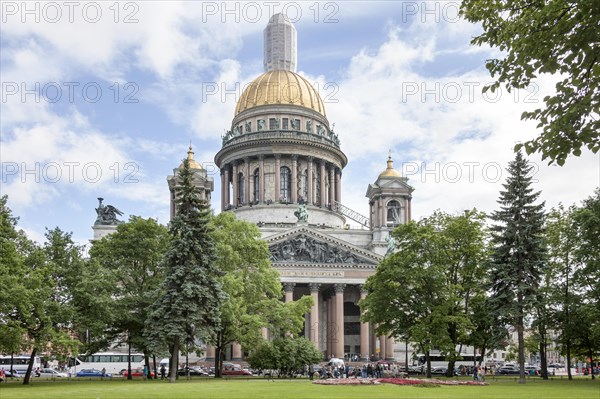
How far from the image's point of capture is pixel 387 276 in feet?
163

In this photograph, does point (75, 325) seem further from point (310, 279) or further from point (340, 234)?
point (340, 234)

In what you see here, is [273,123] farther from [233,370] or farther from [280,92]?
[233,370]

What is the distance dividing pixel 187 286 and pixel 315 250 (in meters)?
38.1

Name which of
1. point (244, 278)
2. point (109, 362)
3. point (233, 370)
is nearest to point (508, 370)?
point (233, 370)

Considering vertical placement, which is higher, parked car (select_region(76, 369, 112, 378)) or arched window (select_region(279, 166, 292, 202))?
arched window (select_region(279, 166, 292, 202))

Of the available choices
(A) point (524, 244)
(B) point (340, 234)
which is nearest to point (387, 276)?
(A) point (524, 244)

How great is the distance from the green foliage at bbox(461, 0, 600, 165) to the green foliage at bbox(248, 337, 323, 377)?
117 feet

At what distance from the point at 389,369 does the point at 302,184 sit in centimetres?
3725

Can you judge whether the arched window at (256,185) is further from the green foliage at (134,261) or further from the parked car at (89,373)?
the green foliage at (134,261)

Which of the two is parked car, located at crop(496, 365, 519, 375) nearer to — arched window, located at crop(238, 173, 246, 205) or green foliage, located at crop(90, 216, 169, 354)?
green foliage, located at crop(90, 216, 169, 354)

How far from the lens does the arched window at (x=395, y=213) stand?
87.5 metres

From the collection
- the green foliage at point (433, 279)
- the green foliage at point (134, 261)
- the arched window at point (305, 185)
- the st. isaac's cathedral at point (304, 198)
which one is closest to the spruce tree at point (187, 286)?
the green foliage at point (134, 261)

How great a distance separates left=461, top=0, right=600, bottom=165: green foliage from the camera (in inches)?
556

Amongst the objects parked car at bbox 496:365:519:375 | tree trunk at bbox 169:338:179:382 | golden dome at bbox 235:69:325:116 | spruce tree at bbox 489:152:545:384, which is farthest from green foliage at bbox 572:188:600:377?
golden dome at bbox 235:69:325:116
